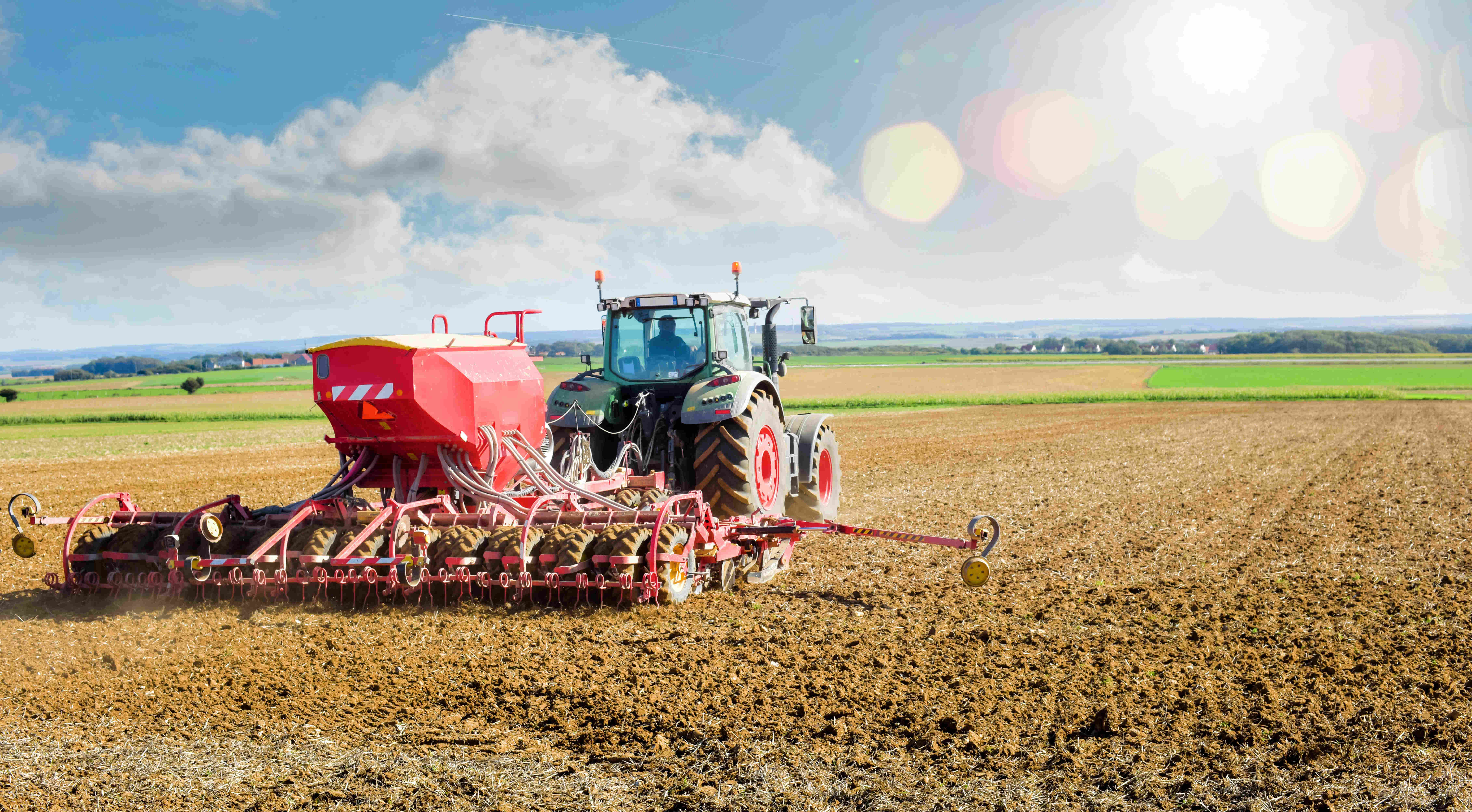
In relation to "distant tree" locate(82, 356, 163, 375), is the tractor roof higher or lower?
lower

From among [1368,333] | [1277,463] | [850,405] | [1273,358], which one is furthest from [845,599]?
[1368,333]

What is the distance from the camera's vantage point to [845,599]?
7.23m

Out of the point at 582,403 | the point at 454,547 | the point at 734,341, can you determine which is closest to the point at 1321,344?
the point at 734,341

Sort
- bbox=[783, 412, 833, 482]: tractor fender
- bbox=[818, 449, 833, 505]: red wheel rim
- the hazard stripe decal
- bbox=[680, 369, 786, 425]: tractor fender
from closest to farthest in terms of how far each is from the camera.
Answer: the hazard stripe decal
bbox=[680, 369, 786, 425]: tractor fender
bbox=[783, 412, 833, 482]: tractor fender
bbox=[818, 449, 833, 505]: red wheel rim

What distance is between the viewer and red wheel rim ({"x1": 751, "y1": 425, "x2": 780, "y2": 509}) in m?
8.38

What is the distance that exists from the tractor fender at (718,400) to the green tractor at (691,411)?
0.01 meters

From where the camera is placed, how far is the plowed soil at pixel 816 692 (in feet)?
13.3

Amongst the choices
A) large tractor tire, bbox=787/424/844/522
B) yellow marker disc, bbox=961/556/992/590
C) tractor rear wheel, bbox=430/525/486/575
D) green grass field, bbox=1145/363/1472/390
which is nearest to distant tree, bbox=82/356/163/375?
green grass field, bbox=1145/363/1472/390

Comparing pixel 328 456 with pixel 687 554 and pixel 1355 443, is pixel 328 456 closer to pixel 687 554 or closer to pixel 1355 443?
pixel 687 554

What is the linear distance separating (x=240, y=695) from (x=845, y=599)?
3900 mm

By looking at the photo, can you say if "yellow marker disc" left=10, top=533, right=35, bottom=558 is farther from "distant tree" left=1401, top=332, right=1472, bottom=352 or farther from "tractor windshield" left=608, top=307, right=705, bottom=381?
"distant tree" left=1401, top=332, right=1472, bottom=352

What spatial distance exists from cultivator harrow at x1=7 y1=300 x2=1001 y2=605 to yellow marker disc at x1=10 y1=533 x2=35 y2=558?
21mm

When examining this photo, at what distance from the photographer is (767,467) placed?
8641 mm

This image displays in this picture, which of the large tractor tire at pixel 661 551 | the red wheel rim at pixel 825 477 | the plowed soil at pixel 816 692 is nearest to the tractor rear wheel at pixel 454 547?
the plowed soil at pixel 816 692
